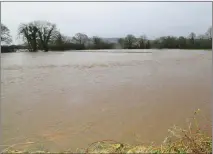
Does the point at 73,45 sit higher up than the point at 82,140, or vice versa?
the point at 73,45

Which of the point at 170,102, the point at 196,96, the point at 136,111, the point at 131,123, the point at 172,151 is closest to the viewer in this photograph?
the point at 172,151

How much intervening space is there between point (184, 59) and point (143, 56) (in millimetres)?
1655

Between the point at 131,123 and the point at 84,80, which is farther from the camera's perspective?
the point at 84,80

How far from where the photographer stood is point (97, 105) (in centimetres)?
541

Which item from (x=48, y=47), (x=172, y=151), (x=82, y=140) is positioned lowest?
(x=82, y=140)

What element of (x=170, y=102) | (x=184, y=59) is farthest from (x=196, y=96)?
(x=184, y=59)

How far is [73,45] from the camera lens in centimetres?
943

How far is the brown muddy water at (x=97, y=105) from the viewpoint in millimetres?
3990

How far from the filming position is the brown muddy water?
3.99 metres

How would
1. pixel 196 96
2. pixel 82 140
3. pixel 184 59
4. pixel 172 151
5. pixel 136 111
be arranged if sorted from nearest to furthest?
pixel 172 151 → pixel 82 140 → pixel 136 111 → pixel 196 96 → pixel 184 59

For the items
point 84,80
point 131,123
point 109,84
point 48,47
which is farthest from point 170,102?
point 48,47

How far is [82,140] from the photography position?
379 cm

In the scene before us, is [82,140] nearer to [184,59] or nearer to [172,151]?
[172,151]

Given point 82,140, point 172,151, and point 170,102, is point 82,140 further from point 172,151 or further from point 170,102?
point 170,102
